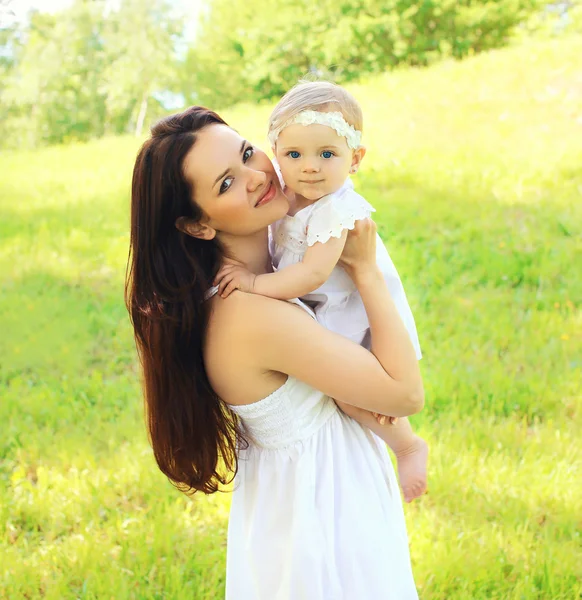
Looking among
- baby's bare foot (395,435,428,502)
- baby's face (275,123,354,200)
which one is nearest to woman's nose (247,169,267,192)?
baby's face (275,123,354,200)

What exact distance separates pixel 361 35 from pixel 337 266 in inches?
660

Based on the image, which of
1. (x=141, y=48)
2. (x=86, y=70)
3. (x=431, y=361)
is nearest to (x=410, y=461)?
(x=431, y=361)

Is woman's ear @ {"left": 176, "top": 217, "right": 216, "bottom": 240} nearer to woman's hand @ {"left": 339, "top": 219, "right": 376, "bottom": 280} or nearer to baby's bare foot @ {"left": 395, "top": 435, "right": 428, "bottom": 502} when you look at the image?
woman's hand @ {"left": 339, "top": 219, "right": 376, "bottom": 280}

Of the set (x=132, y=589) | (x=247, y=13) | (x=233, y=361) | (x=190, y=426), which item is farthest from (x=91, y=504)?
(x=247, y=13)

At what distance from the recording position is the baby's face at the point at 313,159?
1.77 m

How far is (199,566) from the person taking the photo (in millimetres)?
2840

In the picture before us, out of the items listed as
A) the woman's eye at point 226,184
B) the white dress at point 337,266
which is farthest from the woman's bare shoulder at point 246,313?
the woman's eye at point 226,184

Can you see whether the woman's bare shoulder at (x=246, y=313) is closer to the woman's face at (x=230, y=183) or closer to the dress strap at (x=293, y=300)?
the dress strap at (x=293, y=300)

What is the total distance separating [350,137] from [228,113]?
32.4ft

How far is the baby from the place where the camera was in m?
1.71

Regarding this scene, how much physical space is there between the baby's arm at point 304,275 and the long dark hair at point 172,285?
0.48 ft

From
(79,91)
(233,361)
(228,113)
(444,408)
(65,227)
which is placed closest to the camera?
(233,361)

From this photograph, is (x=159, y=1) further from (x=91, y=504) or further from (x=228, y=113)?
(x=91, y=504)

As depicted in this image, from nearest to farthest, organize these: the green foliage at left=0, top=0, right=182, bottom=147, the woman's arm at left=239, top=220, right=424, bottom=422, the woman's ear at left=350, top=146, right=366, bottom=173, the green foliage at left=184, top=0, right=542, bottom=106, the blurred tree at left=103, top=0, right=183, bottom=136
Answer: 1. the woman's arm at left=239, top=220, right=424, bottom=422
2. the woman's ear at left=350, top=146, right=366, bottom=173
3. the green foliage at left=184, top=0, right=542, bottom=106
4. the blurred tree at left=103, top=0, right=183, bottom=136
5. the green foliage at left=0, top=0, right=182, bottom=147
